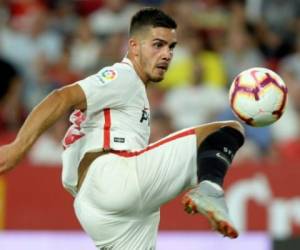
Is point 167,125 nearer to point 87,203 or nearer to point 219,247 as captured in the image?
point 219,247

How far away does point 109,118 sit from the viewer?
234 inches

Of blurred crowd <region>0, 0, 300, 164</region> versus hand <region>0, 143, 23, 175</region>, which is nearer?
hand <region>0, 143, 23, 175</region>

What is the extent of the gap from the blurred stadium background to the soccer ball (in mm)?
2474

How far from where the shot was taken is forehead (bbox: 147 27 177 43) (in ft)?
19.9

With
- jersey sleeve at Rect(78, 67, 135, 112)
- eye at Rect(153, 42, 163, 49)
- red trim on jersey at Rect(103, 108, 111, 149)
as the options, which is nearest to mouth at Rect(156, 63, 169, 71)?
eye at Rect(153, 42, 163, 49)

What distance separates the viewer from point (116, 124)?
5934 mm

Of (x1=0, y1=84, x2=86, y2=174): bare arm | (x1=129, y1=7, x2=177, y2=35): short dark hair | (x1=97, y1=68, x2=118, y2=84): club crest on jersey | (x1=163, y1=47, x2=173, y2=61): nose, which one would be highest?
(x1=129, y1=7, x2=177, y2=35): short dark hair

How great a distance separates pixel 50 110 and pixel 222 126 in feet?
3.32

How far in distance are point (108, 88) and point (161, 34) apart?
0.50 m

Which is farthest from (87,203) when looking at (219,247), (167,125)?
(167,125)

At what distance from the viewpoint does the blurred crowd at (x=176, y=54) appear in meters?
10.1

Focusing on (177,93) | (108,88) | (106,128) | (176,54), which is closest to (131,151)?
(106,128)

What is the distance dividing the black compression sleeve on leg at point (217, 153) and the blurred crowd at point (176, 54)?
375 centimetres

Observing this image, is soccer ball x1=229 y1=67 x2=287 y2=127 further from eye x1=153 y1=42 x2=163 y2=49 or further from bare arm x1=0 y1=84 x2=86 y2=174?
bare arm x1=0 y1=84 x2=86 y2=174
